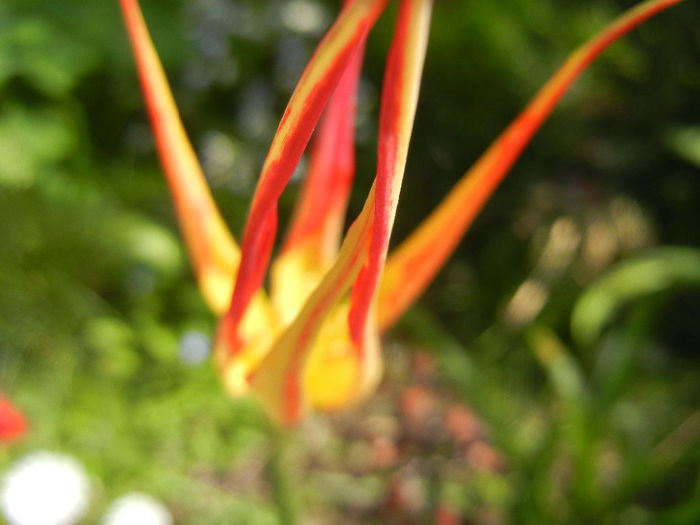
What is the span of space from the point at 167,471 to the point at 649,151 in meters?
0.70

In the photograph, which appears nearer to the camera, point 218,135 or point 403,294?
point 403,294

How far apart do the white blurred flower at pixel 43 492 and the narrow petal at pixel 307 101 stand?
494mm

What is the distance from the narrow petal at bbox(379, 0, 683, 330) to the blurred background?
0.24m

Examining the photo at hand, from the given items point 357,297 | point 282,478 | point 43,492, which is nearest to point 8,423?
point 43,492

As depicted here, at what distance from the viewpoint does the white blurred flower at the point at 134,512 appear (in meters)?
0.60

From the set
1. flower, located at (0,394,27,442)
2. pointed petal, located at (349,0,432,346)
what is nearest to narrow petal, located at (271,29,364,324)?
pointed petal, located at (349,0,432,346)

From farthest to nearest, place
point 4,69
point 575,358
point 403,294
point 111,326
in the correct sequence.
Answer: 1. point 575,358
2. point 111,326
3. point 4,69
4. point 403,294

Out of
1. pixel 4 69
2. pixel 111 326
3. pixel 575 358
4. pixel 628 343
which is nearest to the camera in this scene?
pixel 4 69

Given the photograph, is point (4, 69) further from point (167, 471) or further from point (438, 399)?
point (438, 399)

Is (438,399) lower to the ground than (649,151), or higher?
lower

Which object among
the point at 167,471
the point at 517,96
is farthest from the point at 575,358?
the point at 167,471

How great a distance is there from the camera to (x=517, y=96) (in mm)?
765

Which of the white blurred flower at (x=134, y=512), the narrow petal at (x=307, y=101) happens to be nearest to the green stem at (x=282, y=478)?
the narrow petal at (x=307, y=101)

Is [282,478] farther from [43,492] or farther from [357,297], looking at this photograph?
[43,492]
